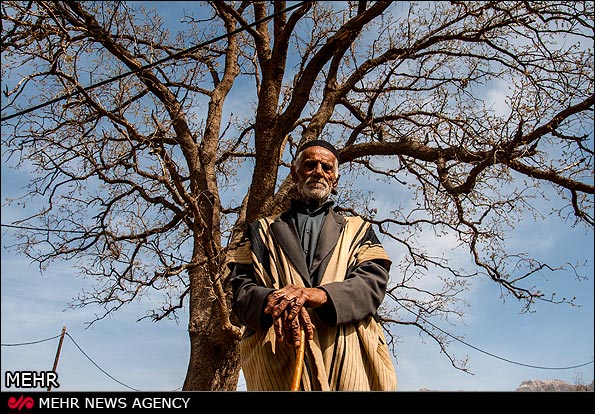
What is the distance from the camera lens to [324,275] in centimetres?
243

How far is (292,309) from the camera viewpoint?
2.11 metres

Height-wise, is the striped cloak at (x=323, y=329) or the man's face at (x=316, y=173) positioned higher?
the man's face at (x=316, y=173)

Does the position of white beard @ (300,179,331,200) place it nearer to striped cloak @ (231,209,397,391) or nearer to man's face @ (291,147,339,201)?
man's face @ (291,147,339,201)

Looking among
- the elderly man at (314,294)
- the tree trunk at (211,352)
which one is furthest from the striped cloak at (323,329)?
the tree trunk at (211,352)

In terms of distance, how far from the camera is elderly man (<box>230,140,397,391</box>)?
86.8 inches

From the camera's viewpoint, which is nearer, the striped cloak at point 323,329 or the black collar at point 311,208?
the striped cloak at point 323,329

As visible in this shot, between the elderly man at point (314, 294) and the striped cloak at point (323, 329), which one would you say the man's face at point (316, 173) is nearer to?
the elderly man at point (314, 294)

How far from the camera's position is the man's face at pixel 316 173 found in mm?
2666
